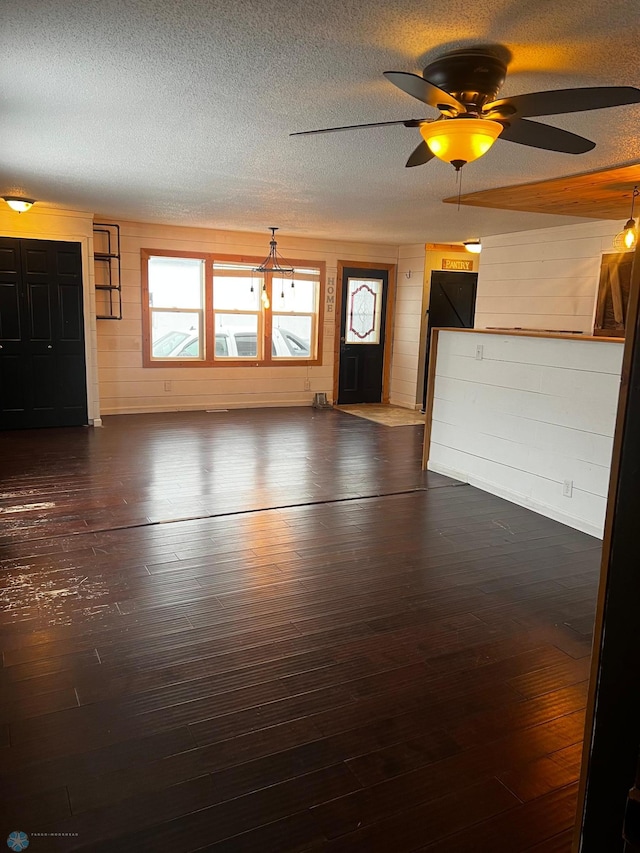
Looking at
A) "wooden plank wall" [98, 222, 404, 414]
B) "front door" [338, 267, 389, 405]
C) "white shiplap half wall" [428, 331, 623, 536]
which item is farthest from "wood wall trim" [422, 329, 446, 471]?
"front door" [338, 267, 389, 405]

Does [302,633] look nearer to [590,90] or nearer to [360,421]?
[590,90]

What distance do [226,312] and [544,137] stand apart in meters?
6.15

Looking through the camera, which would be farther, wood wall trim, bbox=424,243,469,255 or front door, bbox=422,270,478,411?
front door, bbox=422,270,478,411

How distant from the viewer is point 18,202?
577cm

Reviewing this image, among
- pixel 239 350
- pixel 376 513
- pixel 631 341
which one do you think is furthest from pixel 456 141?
pixel 239 350

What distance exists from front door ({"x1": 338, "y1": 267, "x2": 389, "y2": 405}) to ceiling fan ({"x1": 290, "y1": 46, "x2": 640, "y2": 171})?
258 inches

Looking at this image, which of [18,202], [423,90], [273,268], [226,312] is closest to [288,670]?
[423,90]

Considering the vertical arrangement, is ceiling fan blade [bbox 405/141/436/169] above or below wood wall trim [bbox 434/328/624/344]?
above

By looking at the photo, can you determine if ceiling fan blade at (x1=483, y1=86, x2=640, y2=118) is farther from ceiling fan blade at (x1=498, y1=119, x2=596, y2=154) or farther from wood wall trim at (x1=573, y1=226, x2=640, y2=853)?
wood wall trim at (x1=573, y1=226, x2=640, y2=853)

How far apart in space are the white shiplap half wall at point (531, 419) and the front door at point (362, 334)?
12.8 feet

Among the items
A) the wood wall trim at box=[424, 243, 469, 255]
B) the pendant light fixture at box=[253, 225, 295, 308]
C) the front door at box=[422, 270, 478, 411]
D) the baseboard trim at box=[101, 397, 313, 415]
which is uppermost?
the wood wall trim at box=[424, 243, 469, 255]

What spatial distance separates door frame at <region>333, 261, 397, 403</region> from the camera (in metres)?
9.08

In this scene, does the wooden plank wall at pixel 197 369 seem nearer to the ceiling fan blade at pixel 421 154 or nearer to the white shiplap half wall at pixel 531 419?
the white shiplap half wall at pixel 531 419

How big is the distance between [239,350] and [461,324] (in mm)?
3379
